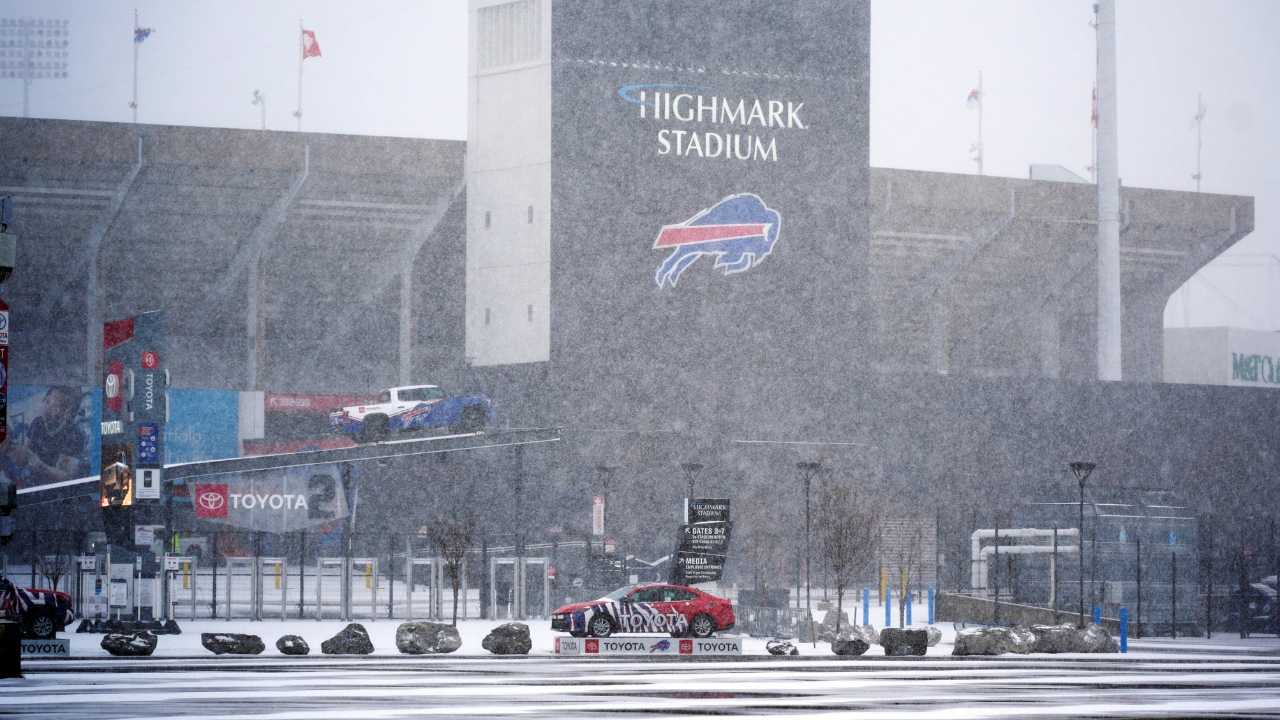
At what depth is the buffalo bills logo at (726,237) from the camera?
6016cm

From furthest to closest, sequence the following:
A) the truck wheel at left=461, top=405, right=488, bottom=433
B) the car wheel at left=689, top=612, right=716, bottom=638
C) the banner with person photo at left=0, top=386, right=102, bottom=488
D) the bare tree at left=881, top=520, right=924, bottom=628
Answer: the banner with person photo at left=0, top=386, right=102, bottom=488
the bare tree at left=881, top=520, right=924, bottom=628
the truck wheel at left=461, top=405, right=488, bottom=433
the car wheel at left=689, top=612, right=716, bottom=638

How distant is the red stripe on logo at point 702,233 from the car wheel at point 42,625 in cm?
3435

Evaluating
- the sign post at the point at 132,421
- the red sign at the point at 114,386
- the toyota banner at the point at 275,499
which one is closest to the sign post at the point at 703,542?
the sign post at the point at 132,421

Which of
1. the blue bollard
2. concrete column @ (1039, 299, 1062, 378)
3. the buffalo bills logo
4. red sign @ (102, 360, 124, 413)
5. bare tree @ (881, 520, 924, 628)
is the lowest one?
bare tree @ (881, 520, 924, 628)

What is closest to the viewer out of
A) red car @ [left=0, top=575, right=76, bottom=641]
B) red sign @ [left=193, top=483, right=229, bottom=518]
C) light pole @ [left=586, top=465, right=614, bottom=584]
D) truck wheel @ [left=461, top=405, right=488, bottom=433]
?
red car @ [left=0, top=575, right=76, bottom=641]

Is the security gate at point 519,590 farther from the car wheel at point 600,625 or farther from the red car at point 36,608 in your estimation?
the red car at point 36,608

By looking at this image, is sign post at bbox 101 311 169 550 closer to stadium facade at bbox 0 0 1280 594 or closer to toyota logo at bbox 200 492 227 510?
stadium facade at bbox 0 0 1280 594

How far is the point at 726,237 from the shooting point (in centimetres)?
6091

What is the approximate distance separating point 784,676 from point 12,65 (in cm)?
10045

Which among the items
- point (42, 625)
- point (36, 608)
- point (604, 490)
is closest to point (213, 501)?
point (604, 490)

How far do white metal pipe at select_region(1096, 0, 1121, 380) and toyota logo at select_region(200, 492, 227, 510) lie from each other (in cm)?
4122

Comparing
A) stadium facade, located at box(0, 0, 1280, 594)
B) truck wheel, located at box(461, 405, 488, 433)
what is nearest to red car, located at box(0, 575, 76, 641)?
truck wheel, located at box(461, 405, 488, 433)

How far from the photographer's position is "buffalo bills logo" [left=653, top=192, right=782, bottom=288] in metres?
60.2

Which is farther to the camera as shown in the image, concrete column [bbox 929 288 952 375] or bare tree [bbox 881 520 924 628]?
concrete column [bbox 929 288 952 375]
